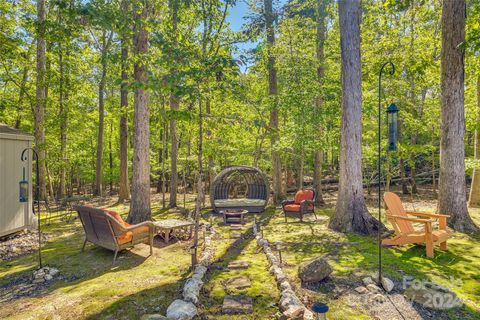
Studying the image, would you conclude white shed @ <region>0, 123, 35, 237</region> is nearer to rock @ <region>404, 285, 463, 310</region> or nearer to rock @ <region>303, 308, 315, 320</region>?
rock @ <region>303, 308, 315, 320</region>

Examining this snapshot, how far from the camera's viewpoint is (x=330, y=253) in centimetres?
535

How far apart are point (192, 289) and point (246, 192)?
9.86m

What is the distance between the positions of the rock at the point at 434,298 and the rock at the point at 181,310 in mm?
2556

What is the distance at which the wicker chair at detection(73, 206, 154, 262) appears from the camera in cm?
506

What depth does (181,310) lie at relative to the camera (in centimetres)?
308

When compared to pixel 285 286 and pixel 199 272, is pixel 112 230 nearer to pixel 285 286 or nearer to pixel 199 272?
pixel 199 272

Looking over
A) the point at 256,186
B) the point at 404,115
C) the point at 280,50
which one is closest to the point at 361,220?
the point at 404,115

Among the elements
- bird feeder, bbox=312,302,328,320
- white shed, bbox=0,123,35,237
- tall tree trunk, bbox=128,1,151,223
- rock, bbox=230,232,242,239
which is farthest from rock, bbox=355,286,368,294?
white shed, bbox=0,123,35,237

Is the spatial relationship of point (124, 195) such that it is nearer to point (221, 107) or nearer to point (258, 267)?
point (221, 107)

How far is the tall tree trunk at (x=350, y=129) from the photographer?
684 cm

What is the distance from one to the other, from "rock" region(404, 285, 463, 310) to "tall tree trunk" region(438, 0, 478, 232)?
4109 millimetres

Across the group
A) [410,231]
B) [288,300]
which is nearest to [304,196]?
[410,231]

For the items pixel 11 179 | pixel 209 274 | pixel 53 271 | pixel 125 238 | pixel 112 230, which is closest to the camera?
pixel 209 274

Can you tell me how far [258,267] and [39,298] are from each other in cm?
299
